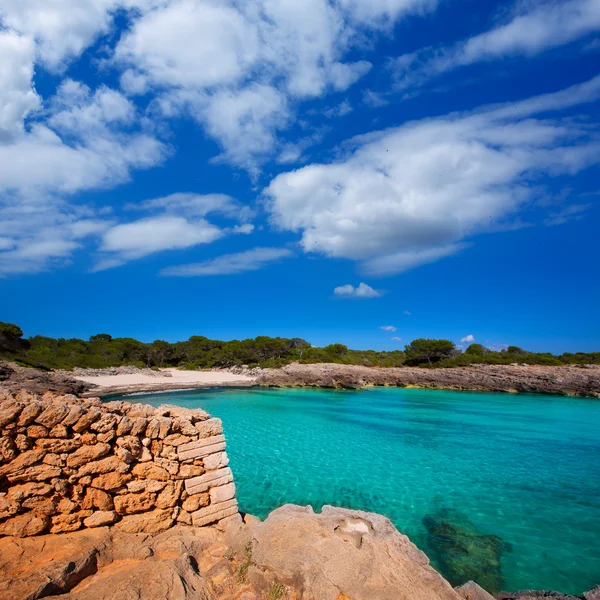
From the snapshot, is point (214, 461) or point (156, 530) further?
point (214, 461)

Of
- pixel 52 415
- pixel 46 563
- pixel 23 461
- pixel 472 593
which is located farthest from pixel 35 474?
pixel 472 593

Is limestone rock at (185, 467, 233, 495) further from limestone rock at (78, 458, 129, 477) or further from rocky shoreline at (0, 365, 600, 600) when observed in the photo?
limestone rock at (78, 458, 129, 477)

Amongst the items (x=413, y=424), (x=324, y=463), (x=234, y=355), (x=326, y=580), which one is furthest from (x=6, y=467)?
(x=234, y=355)

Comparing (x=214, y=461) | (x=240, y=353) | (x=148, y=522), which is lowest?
(x=148, y=522)

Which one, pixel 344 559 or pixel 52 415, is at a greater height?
pixel 52 415

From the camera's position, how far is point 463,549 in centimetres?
660

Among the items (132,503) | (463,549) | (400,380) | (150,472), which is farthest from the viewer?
(400,380)

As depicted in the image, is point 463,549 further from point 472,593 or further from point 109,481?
point 109,481

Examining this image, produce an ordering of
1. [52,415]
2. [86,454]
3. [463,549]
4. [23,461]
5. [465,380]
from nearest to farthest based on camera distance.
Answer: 1. [23,461]
2. [52,415]
3. [86,454]
4. [463,549]
5. [465,380]

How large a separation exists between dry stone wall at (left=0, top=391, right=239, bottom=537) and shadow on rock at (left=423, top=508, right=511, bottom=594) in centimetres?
413

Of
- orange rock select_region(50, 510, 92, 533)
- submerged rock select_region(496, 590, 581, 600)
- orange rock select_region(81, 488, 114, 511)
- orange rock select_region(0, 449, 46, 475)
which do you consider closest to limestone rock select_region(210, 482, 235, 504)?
orange rock select_region(81, 488, 114, 511)

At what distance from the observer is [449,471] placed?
11.1 m

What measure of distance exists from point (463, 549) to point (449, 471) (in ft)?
16.2

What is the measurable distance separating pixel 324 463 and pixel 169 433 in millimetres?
7693
